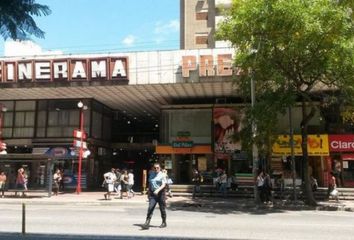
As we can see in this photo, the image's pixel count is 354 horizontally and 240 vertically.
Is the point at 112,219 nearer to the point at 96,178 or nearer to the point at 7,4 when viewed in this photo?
the point at 7,4

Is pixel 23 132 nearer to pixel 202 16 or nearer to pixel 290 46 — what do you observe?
pixel 290 46

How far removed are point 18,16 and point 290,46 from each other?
17.5m

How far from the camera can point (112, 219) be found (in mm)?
16797

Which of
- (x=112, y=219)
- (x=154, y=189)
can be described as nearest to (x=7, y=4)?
(x=154, y=189)

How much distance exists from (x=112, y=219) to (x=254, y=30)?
10239 millimetres

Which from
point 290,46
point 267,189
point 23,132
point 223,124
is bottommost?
point 267,189

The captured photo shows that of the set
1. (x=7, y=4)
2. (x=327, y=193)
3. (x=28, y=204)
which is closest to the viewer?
(x=7, y=4)

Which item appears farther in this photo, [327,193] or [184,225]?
[327,193]

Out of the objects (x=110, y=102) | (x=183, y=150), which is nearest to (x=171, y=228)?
(x=183, y=150)

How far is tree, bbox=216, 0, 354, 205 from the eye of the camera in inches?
815

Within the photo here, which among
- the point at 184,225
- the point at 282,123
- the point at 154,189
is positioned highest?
the point at 282,123

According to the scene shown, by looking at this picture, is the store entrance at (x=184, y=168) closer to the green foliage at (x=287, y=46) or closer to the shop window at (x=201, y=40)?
the green foliage at (x=287, y=46)

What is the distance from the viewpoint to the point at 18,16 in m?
5.40

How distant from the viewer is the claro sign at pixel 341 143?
32.4 meters
